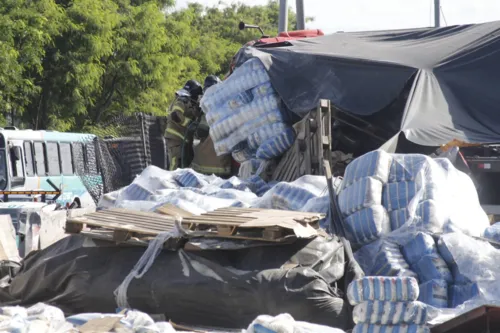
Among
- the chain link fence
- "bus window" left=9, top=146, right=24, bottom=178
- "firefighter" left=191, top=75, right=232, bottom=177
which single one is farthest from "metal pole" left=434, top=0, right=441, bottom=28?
"firefighter" left=191, top=75, right=232, bottom=177

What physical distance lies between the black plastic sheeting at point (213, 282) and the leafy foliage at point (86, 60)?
17036 millimetres

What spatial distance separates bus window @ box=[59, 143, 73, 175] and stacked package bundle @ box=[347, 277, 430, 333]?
18782 mm

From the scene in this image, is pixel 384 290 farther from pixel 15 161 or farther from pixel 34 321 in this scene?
pixel 15 161

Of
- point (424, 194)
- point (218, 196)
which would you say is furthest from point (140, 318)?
point (218, 196)

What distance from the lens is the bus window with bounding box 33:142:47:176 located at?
22.4 m

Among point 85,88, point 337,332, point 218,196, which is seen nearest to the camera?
point 337,332

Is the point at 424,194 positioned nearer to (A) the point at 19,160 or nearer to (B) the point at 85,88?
(A) the point at 19,160

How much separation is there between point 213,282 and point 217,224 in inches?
19.7

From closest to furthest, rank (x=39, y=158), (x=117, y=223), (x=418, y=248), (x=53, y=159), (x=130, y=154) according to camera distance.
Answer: (x=117, y=223) < (x=418, y=248) < (x=130, y=154) < (x=39, y=158) < (x=53, y=159)

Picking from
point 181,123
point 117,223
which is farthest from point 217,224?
point 181,123

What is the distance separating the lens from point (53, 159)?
2328 cm

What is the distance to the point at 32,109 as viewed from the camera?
29.2 metres

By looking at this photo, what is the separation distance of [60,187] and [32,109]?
24.0ft

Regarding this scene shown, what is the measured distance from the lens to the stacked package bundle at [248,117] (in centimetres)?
1267
